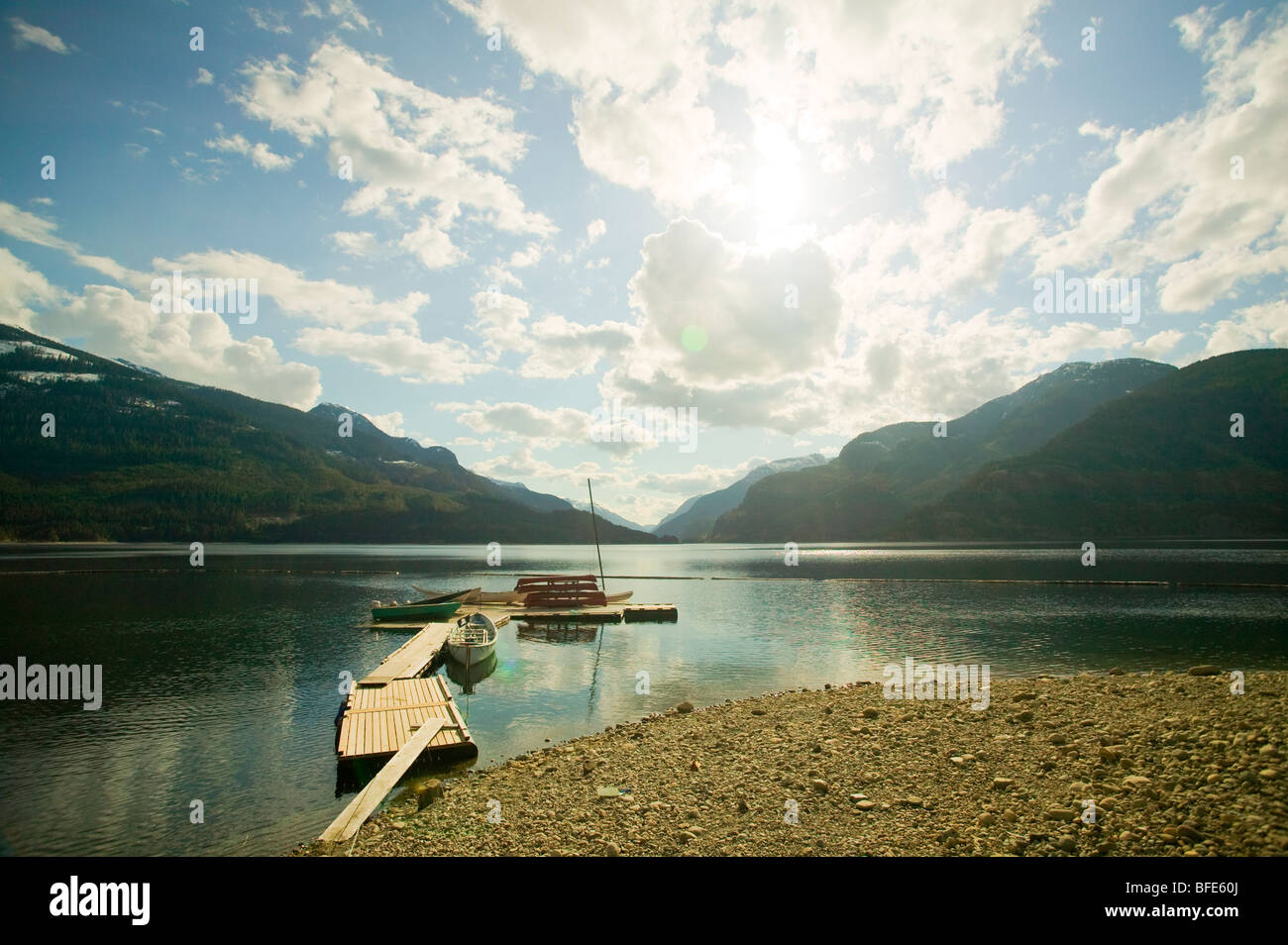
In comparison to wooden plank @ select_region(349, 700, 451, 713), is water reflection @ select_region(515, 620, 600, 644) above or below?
below

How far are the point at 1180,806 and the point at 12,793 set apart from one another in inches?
1220

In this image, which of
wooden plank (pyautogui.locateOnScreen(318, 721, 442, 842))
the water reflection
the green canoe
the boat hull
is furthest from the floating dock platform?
wooden plank (pyautogui.locateOnScreen(318, 721, 442, 842))

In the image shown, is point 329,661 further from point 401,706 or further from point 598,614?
point 598,614

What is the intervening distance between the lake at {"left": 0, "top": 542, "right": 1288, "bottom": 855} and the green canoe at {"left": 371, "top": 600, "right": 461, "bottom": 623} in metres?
2.97

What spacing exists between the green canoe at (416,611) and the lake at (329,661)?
117 inches

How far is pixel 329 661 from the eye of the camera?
39.2 metres

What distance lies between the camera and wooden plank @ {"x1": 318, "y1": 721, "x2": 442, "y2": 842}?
13981 mm

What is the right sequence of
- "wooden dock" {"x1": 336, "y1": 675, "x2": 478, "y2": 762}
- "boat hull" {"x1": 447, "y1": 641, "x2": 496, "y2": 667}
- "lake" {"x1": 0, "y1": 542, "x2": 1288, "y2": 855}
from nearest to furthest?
1. "lake" {"x1": 0, "y1": 542, "x2": 1288, "y2": 855}
2. "wooden dock" {"x1": 336, "y1": 675, "x2": 478, "y2": 762}
3. "boat hull" {"x1": 447, "y1": 641, "x2": 496, "y2": 667}

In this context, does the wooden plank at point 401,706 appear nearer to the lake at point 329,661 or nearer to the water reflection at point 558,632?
the lake at point 329,661

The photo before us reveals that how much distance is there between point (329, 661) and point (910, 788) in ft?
120

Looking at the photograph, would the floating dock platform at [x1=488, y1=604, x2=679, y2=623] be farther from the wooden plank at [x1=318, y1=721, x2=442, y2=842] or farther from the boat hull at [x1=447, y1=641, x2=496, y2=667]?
the wooden plank at [x1=318, y1=721, x2=442, y2=842]
